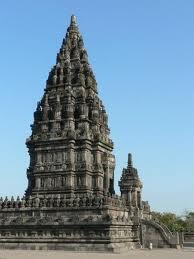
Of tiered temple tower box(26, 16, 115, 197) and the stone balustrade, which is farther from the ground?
tiered temple tower box(26, 16, 115, 197)

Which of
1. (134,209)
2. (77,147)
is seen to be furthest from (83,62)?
(134,209)

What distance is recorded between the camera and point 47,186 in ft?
156

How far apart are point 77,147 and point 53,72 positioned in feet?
42.0

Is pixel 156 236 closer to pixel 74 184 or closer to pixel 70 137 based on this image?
pixel 74 184

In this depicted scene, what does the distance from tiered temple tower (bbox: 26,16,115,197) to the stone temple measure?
0.12 m

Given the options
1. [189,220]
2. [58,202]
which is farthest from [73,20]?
[189,220]

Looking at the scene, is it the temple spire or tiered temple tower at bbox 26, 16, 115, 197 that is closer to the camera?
tiered temple tower at bbox 26, 16, 115, 197

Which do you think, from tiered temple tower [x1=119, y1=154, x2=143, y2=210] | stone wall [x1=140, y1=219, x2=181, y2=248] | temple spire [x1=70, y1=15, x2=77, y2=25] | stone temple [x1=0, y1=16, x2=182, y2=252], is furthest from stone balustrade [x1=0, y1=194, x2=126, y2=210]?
temple spire [x1=70, y1=15, x2=77, y2=25]

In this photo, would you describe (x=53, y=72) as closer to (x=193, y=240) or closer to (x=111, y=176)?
(x=111, y=176)

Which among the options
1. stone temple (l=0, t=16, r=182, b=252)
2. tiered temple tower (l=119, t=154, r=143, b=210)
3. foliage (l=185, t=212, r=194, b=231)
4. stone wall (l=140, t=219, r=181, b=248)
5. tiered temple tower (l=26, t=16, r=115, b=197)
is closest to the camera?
stone temple (l=0, t=16, r=182, b=252)

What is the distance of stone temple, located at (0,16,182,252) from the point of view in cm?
4042

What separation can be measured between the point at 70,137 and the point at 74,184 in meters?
5.66

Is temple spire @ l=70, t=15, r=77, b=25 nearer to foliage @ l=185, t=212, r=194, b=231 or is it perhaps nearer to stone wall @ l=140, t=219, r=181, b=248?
stone wall @ l=140, t=219, r=181, b=248

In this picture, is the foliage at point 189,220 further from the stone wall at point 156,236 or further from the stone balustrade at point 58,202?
the stone balustrade at point 58,202
